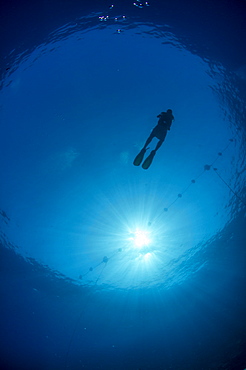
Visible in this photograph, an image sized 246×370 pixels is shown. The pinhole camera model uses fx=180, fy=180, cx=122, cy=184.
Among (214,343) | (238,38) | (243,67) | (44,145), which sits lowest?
(214,343)

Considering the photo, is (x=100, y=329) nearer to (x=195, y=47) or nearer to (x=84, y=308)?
(x=84, y=308)

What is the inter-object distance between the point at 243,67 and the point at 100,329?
25.0 m

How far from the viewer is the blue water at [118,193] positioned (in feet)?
27.2

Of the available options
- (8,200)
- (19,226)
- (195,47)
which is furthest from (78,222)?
(195,47)

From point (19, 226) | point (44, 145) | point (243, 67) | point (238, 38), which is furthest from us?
point (19, 226)

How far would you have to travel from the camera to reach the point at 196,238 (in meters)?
14.9

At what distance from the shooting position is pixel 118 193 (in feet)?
42.0

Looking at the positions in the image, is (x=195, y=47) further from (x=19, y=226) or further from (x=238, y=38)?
(x=19, y=226)

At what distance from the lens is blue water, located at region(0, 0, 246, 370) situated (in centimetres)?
829

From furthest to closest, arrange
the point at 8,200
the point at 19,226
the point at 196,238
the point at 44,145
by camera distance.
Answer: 1. the point at 196,238
2. the point at 19,226
3. the point at 8,200
4. the point at 44,145

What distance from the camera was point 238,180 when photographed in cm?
1226

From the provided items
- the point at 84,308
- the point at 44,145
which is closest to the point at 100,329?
the point at 84,308

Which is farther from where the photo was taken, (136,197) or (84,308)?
(84,308)

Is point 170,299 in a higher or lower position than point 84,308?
lower
